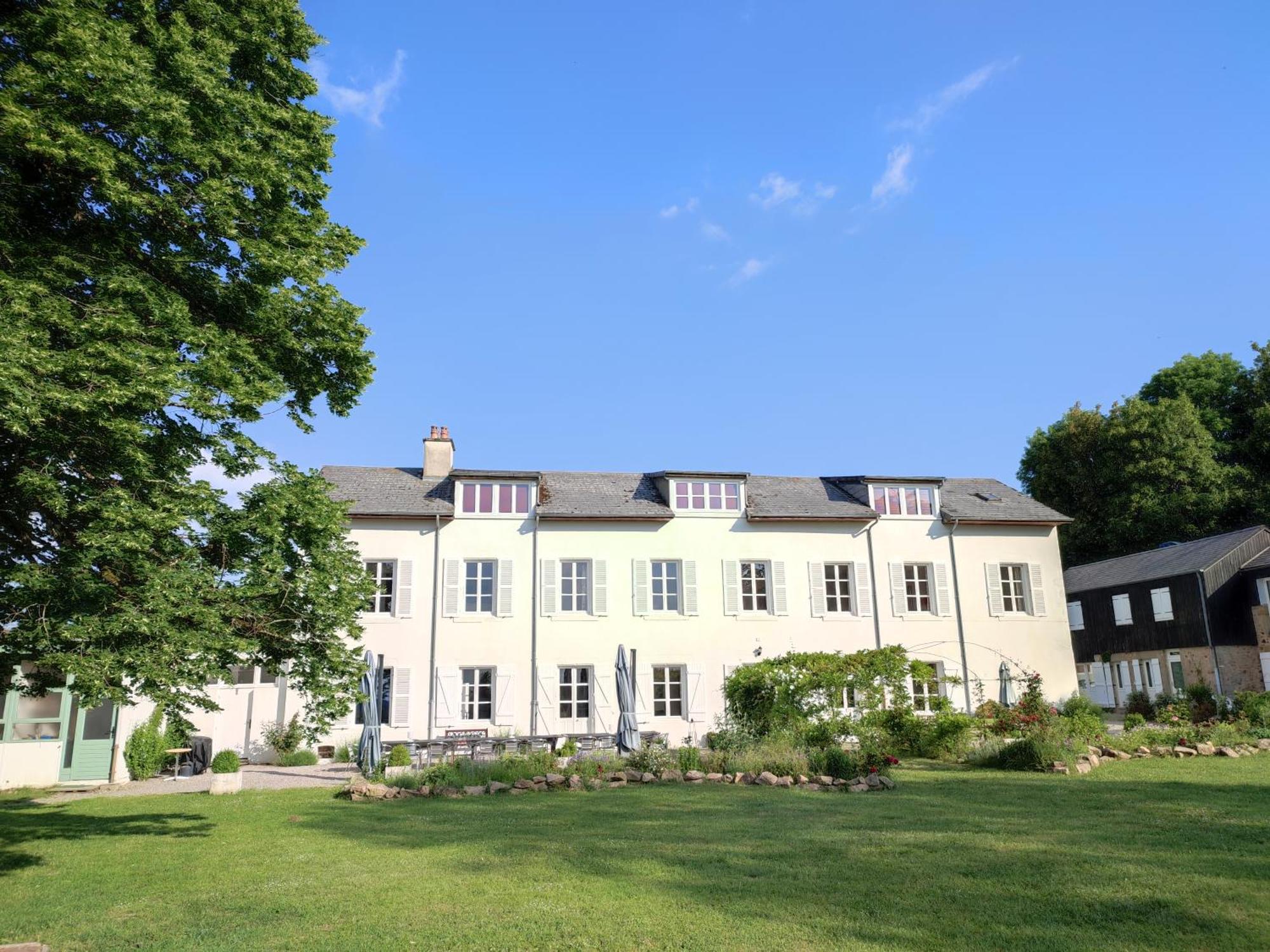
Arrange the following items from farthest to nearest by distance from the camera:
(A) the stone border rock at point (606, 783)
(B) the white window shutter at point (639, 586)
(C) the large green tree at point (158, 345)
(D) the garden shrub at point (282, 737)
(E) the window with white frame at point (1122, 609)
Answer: (E) the window with white frame at point (1122, 609) → (B) the white window shutter at point (639, 586) → (D) the garden shrub at point (282, 737) → (A) the stone border rock at point (606, 783) → (C) the large green tree at point (158, 345)

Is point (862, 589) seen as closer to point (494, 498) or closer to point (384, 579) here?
point (494, 498)

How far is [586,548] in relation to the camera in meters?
22.2

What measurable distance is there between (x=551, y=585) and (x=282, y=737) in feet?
23.7

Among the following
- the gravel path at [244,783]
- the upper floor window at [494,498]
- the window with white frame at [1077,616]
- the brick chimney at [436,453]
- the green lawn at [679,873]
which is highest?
the brick chimney at [436,453]

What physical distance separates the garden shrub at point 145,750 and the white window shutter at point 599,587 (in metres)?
9.99

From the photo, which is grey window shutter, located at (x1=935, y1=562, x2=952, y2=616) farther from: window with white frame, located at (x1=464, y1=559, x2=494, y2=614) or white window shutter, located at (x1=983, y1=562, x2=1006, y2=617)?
window with white frame, located at (x1=464, y1=559, x2=494, y2=614)

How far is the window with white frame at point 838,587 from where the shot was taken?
75.3ft

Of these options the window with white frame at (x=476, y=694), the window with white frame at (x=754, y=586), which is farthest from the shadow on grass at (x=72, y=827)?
the window with white frame at (x=754, y=586)

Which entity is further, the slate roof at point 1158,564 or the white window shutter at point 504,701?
the slate roof at point 1158,564

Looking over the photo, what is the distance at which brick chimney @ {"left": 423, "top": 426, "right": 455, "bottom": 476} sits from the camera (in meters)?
23.2

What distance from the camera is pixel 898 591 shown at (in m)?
23.0

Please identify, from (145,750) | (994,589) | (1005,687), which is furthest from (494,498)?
(994,589)

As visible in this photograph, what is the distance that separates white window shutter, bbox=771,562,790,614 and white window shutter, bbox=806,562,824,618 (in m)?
0.72

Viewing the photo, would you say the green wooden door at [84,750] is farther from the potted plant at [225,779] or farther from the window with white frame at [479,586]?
the window with white frame at [479,586]
